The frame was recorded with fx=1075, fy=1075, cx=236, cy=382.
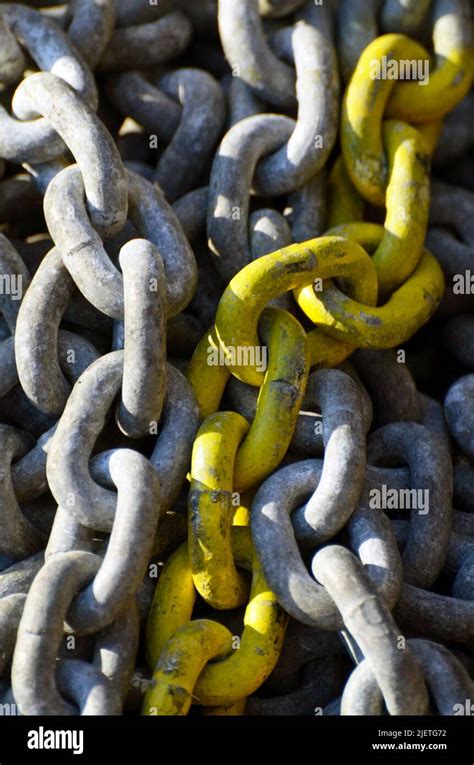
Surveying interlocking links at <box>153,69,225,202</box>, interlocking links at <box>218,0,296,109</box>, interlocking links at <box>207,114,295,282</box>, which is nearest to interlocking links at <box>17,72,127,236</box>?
interlocking links at <box>207,114,295,282</box>

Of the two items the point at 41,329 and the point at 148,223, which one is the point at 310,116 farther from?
the point at 41,329

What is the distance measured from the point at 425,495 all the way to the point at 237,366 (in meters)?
0.37

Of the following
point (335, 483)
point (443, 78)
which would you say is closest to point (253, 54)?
point (443, 78)

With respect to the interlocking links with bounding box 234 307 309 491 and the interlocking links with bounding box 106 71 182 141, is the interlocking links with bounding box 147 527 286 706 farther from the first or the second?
the interlocking links with bounding box 106 71 182 141

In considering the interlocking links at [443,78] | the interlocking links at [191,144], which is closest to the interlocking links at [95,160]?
the interlocking links at [191,144]

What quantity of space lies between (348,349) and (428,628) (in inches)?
19.5

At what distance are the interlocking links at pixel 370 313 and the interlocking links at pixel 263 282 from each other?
5 cm

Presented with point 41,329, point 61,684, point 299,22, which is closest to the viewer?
point 61,684

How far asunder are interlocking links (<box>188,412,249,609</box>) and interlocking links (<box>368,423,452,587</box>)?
291 millimetres

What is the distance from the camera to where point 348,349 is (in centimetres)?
187

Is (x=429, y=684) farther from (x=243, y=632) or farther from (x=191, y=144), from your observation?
(x=191, y=144)

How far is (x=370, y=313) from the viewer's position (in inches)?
71.6

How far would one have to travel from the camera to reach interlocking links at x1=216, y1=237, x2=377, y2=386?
5.62 ft
